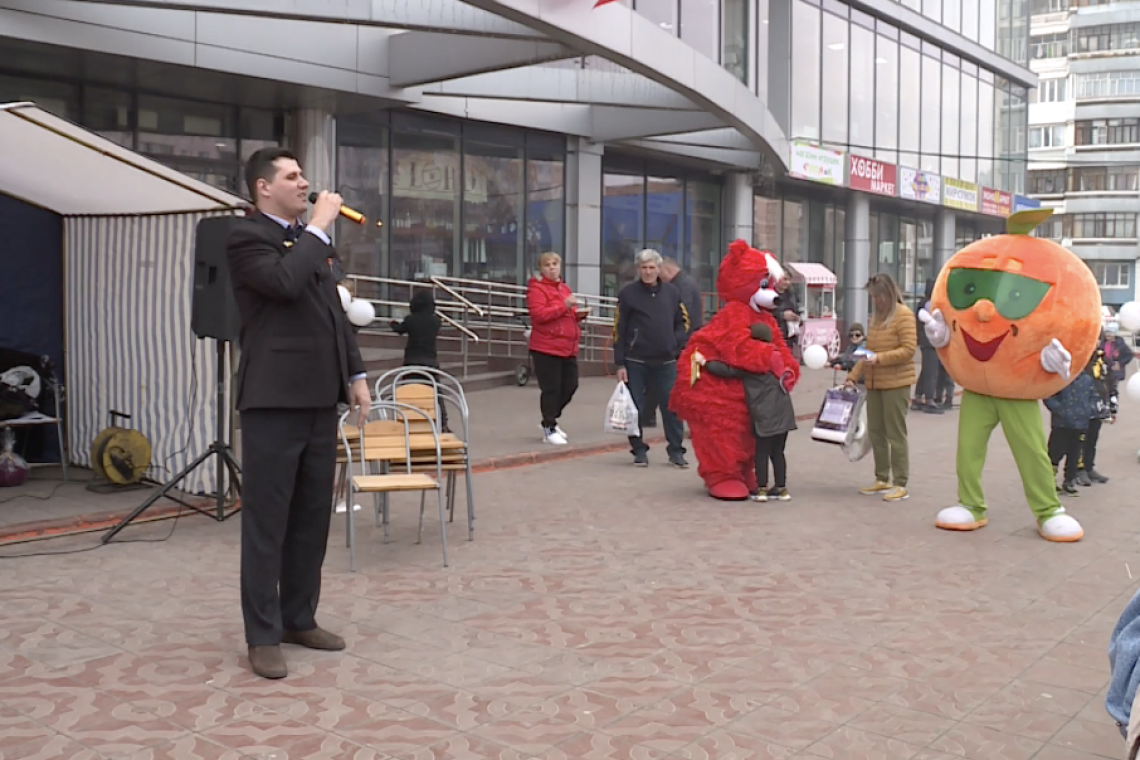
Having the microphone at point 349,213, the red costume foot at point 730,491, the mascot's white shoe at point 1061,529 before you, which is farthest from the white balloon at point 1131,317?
the microphone at point 349,213

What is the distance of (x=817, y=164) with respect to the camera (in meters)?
25.7

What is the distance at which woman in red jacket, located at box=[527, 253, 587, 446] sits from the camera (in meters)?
11.4

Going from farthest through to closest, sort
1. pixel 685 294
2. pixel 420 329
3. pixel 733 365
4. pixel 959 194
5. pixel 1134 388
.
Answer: pixel 959 194 → pixel 685 294 → pixel 420 329 → pixel 733 365 → pixel 1134 388

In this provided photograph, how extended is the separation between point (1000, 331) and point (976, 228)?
117 ft

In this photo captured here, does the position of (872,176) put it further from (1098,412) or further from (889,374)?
(889,374)

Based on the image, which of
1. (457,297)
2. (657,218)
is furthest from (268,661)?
(657,218)

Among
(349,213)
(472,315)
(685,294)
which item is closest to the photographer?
(349,213)

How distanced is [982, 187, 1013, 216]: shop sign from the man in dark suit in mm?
33658

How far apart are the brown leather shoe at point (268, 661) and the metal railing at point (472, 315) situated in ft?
38.8

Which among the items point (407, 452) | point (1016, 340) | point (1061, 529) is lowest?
point (1061, 529)

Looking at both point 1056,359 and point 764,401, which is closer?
point 1056,359

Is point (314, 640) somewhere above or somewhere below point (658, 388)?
below

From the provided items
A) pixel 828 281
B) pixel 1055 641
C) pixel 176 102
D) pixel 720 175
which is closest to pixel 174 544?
pixel 1055 641

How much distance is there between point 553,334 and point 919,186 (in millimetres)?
22622
